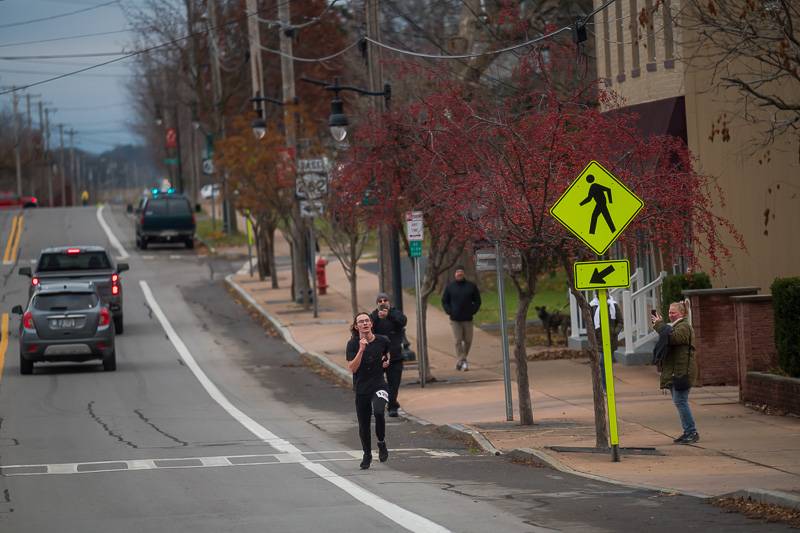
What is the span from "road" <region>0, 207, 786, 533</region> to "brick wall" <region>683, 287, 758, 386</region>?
5089 mm

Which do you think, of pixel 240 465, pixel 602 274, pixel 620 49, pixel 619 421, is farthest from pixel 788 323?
pixel 620 49

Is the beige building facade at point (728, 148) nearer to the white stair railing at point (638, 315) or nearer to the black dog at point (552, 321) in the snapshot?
the white stair railing at point (638, 315)

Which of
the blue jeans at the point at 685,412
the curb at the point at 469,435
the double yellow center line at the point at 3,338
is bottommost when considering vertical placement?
the curb at the point at 469,435

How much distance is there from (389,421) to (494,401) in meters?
1.93

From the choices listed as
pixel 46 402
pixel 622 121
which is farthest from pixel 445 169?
pixel 46 402

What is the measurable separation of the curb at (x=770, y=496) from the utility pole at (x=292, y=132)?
23772 mm

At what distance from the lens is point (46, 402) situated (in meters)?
23.2

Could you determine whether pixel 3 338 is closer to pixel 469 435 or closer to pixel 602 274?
pixel 469 435

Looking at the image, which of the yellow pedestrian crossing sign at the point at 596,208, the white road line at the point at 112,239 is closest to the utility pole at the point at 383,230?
the yellow pedestrian crossing sign at the point at 596,208

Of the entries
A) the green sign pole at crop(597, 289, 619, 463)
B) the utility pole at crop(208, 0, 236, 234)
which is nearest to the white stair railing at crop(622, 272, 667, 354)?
the green sign pole at crop(597, 289, 619, 463)

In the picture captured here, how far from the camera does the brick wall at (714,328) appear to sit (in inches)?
842

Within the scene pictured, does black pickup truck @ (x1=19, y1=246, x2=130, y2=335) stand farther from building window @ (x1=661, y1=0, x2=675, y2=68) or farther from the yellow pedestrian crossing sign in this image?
the yellow pedestrian crossing sign

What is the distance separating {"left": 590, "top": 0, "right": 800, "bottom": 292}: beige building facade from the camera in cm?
2116

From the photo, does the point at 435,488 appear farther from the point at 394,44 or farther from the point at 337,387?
the point at 394,44
